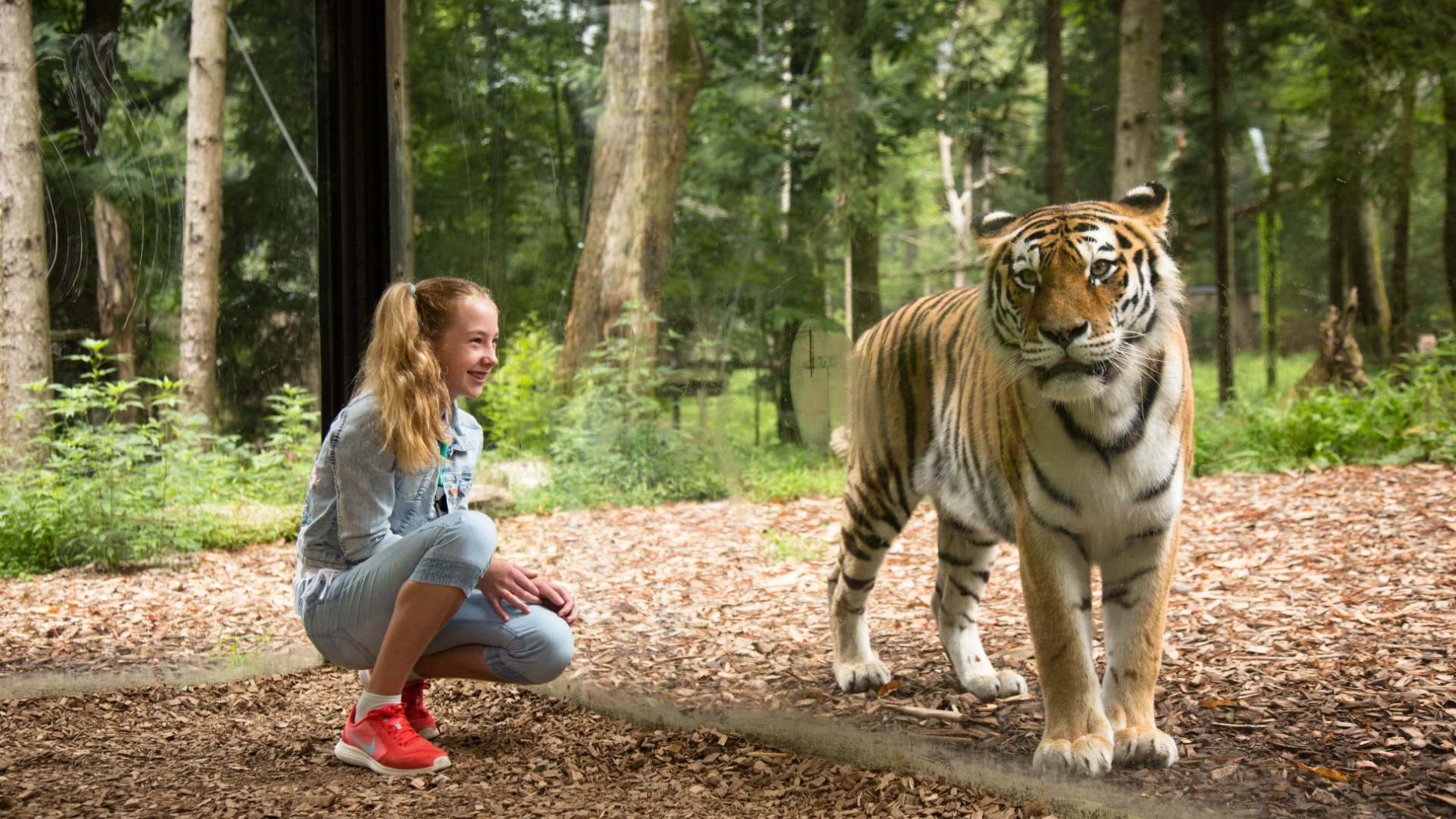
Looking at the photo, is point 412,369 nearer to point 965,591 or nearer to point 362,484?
point 362,484

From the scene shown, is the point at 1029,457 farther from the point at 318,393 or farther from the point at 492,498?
the point at 318,393

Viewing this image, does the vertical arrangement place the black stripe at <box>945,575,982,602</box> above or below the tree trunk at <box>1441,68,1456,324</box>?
below

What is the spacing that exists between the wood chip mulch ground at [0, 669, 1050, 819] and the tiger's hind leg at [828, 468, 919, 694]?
26cm

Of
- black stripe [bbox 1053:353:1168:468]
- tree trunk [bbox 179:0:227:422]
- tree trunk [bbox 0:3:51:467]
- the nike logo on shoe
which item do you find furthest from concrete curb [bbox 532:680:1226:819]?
tree trunk [bbox 0:3:51:467]

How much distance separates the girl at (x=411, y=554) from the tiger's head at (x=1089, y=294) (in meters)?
1.31

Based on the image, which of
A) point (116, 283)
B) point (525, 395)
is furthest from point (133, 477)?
point (525, 395)

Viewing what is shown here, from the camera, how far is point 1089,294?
2277 millimetres

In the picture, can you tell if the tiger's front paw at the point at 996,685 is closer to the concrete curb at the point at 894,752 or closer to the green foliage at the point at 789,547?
the concrete curb at the point at 894,752

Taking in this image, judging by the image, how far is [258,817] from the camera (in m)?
2.61

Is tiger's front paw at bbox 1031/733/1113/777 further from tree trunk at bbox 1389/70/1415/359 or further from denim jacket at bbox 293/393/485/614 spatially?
denim jacket at bbox 293/393/485/614

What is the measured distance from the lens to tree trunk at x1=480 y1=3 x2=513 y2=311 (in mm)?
3934

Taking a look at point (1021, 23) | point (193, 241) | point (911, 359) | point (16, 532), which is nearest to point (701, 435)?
point (911, 359)

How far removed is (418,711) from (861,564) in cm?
125

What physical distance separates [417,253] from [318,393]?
65 centimetres
